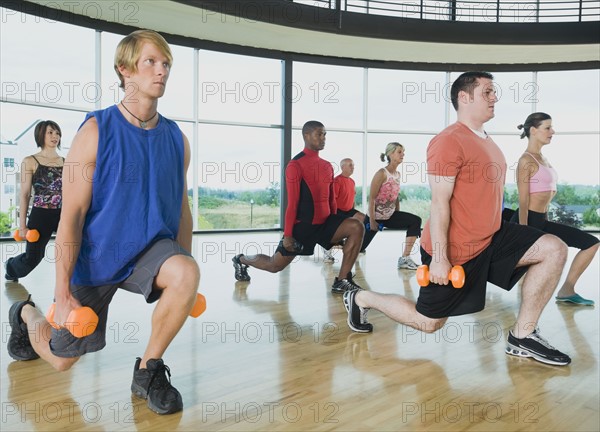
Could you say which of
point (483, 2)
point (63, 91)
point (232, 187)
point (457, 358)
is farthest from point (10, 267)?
point (483, 2)

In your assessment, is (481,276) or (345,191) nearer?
(481,276)

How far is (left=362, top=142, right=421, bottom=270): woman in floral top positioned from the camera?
5672 mm

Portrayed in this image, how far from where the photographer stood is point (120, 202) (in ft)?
6.64

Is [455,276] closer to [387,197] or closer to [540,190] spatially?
[540,190]

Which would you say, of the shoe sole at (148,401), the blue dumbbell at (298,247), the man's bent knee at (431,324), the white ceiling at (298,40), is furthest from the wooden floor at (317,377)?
the white ceiling at (298,40)

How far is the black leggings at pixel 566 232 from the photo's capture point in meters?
3.89

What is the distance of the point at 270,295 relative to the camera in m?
4.36

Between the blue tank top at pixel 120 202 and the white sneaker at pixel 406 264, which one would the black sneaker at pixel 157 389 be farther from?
the white sneaker at pixel 406 264

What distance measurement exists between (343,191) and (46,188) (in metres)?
3.40

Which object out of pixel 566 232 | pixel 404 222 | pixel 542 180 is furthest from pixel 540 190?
pixel 404 222

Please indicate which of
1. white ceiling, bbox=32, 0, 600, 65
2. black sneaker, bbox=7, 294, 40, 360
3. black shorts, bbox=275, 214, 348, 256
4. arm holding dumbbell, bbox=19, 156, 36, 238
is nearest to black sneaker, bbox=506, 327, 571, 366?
black shorts, bbox=275, 214, 348, 256

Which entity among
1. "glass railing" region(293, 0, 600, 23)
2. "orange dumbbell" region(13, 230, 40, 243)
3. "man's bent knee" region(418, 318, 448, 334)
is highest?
"glass railing" region(293, 0, 600, 23)

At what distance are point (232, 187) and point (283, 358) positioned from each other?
7.66 meters

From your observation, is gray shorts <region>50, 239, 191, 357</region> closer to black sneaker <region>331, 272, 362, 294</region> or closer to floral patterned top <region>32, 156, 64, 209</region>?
floral patterned top <region>32, 156, 64, 209</region>
